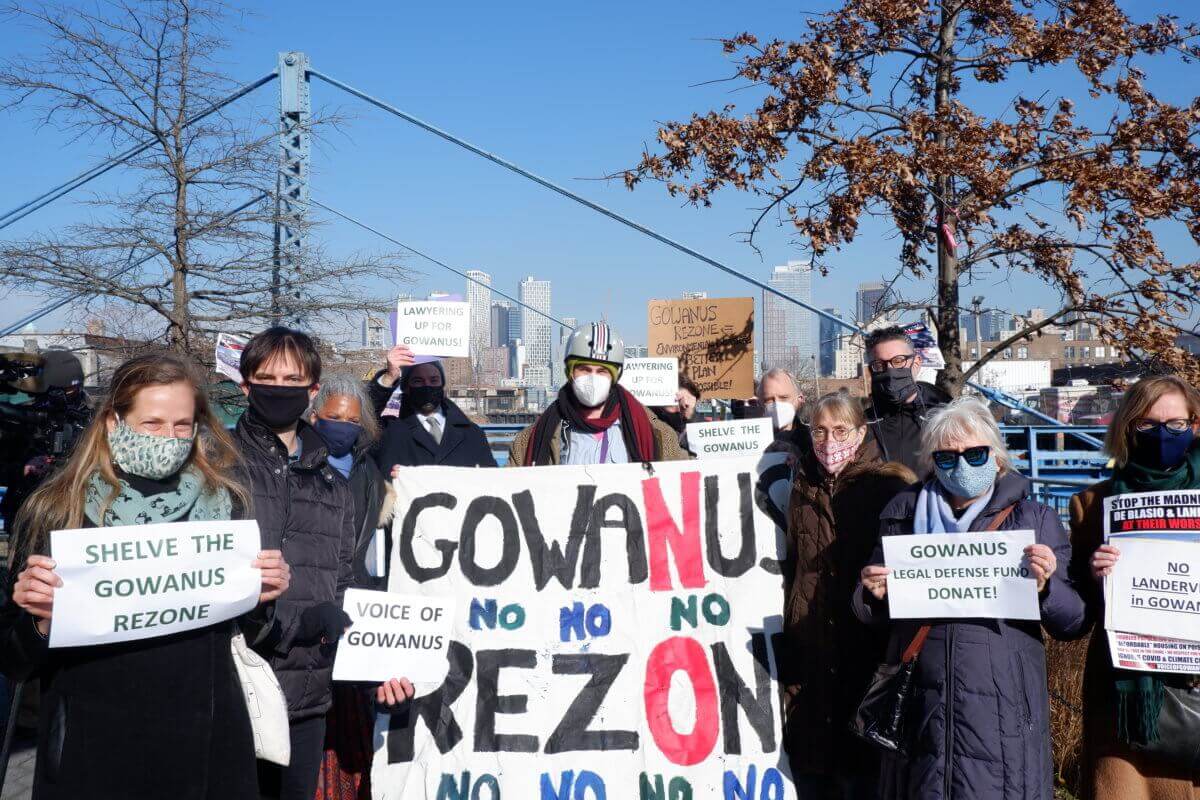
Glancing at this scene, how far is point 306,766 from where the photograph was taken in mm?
3295

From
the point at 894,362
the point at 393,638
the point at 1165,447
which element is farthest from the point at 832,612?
the point at 393,638

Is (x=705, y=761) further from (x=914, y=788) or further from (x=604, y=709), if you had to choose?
(x=914, y=788)

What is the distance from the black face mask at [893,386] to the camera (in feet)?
15.4

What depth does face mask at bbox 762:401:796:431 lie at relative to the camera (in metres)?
5.53

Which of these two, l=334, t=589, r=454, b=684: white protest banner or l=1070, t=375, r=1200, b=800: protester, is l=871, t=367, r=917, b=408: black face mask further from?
l=334, t=589, r=454, b=684: white protest banner

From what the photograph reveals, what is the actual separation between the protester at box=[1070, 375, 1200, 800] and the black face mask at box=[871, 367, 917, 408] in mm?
1287

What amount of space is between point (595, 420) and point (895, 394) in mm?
1423

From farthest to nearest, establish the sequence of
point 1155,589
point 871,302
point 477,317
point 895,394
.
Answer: point 477,317
point 871,302
point 895,394
point 1155,589

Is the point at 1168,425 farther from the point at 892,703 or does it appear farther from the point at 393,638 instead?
the point at 393,638

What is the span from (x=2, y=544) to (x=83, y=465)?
35.6ft

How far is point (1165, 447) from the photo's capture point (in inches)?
128

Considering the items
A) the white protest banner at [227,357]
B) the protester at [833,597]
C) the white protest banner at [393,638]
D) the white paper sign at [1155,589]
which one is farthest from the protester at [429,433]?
the white paper sign at [1155,589]

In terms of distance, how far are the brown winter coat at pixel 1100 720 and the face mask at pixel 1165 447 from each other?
0.16 meters

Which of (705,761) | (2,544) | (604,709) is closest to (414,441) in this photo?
(604,709)
